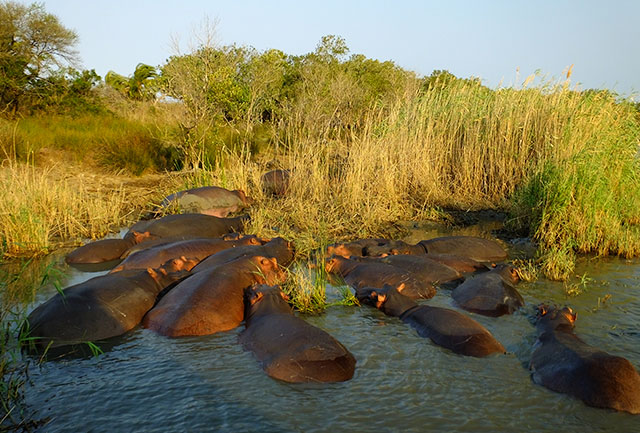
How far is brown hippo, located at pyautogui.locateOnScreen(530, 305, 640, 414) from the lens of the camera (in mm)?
3301

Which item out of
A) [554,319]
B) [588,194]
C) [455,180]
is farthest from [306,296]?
[455,180]

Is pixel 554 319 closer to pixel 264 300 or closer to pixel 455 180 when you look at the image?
pixel 264 300

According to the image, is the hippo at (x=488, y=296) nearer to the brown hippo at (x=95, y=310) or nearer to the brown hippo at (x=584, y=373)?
the brown hippo at (x=584, y=373)

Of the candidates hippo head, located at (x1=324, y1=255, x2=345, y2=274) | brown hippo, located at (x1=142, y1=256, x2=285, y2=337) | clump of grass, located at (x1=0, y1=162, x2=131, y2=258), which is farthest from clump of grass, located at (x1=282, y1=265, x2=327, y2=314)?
clump of grass, located at (x1=0, y1=162, x2=131, y2=258)

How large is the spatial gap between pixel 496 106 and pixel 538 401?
761cm

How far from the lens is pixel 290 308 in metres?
4.94

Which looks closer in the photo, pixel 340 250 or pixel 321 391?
pixel 321 391

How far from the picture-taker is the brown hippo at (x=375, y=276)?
570cm

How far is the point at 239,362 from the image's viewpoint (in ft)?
13.4

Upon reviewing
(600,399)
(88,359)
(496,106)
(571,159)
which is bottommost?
(88,359)

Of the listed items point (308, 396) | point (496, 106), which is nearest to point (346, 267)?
point (308, 396)

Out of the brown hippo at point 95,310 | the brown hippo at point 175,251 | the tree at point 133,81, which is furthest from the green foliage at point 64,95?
the brown hippo at point 95,310

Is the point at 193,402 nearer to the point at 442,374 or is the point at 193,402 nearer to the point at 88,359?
the point at 88,359

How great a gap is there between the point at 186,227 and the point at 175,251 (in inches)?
54.1
